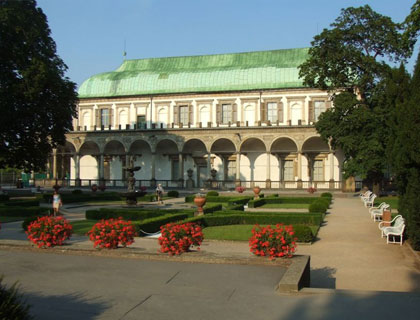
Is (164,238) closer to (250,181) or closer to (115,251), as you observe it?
(115,251)

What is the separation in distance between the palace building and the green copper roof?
4.7 inches

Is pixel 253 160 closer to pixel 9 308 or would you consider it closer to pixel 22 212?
pixel 22 212

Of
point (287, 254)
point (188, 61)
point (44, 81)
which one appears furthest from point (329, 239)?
point (188, 61)

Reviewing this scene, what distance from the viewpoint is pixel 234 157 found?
51594 millimetres

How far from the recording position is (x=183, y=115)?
53531mm

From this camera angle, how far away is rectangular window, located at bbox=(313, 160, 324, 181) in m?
49.1

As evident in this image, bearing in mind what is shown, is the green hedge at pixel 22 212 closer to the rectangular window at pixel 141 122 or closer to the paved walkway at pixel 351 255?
the paved walkway at pixel 351 255

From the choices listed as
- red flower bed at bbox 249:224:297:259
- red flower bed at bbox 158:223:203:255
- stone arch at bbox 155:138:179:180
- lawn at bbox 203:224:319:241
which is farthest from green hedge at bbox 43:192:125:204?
red flower bed at bbox 249:224:297:259

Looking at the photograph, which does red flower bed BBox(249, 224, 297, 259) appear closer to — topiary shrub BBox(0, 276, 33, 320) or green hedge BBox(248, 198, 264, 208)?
topiary shrub BBox(0, 276, 33, 320)

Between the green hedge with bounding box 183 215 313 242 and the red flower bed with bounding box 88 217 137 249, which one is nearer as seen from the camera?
the red flower bed with bounding box 88 217 137 249

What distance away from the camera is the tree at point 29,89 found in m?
32.2

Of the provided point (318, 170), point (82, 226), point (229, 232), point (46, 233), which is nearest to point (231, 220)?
point (229, 232)

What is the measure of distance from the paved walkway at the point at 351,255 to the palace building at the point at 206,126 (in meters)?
29.8

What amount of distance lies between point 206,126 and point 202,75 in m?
6.65
